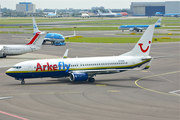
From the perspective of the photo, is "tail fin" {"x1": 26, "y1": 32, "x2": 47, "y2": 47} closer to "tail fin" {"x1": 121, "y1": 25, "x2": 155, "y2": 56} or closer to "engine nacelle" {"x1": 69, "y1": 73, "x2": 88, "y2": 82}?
"tail fin" {"x1": 121, "y1": 25, "x2": 155, "y2": 56}

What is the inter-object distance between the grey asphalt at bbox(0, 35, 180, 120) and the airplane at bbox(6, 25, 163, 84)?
1627 millimetres

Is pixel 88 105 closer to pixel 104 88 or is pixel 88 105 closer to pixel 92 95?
pixel 92 95

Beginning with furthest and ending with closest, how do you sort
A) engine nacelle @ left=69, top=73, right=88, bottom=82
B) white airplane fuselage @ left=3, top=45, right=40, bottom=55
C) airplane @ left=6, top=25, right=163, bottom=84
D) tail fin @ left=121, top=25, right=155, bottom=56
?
white airplane fuselage @ left=3, top=45, right=40, bottom=55
tail fin @ left=121, top=25, right=155, bottom=56
engine nacelle @ left=69, top=73, right=88, bottom=82
airplane @ left=6, top=25, right=163, bottom=84

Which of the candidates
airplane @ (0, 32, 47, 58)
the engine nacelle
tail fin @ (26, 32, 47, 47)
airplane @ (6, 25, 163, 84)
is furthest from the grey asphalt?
tail fin @ (26, 32, 47, 47)

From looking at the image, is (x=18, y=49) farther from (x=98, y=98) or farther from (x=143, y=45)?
(x=98, y=98)

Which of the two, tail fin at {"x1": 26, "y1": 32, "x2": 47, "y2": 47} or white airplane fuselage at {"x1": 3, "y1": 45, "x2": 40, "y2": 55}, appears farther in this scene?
white airplane fuselage at {"x1": 3, "y1": 45, "x2": 40, "y2": 55}

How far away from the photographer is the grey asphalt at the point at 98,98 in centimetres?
3047

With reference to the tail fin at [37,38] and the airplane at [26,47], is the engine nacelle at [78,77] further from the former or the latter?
the tail fin at [37,38]

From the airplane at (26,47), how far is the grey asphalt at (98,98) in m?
20.0

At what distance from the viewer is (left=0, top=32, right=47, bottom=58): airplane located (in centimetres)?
7469

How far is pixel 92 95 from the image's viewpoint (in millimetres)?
39281

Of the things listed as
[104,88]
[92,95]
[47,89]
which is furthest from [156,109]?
[47,89]

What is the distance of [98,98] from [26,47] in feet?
141

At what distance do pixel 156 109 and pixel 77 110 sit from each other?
8.95 meters
